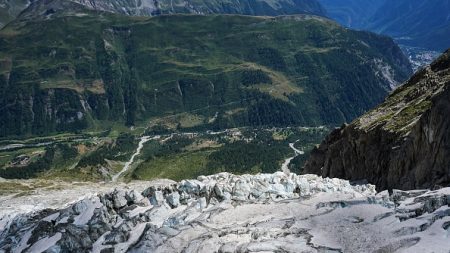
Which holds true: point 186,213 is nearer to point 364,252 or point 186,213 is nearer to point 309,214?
point 309,214

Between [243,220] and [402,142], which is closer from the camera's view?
[243,220]

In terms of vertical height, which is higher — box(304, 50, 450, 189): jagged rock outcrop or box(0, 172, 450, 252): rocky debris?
box(304, 50, 450, 189): jagged rock outcrop

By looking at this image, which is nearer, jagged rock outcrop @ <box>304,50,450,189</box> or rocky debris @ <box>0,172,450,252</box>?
rocky debris @ <box>0,172,450,252</box>

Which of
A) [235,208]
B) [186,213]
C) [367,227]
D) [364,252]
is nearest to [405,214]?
[367,227]

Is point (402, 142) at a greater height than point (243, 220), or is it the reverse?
point (402, 142)
